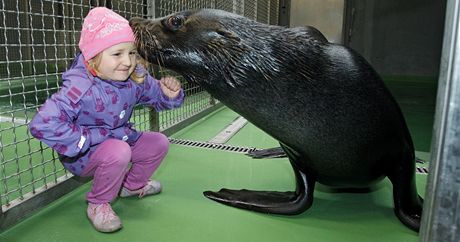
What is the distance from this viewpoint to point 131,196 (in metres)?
2.09

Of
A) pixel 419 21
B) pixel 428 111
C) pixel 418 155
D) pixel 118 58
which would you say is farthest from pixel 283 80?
pixel 419 21

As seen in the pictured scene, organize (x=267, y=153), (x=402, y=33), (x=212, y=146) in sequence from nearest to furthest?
1. (x=267, y=153)
2. (x=212, y=146)
3. (x=402, y=33)

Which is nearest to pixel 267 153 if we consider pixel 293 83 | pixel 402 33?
pixel 293 83

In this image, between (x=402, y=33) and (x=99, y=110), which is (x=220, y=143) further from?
(x=402, y=33)

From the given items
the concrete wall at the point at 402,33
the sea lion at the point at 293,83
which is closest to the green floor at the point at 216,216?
the sea lion at the point at 293,83

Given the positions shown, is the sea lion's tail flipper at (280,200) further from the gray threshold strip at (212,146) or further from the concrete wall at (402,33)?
the concrete wall at (402,33)

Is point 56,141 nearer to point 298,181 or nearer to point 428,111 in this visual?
point 298,181

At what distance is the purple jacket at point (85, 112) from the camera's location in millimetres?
1533

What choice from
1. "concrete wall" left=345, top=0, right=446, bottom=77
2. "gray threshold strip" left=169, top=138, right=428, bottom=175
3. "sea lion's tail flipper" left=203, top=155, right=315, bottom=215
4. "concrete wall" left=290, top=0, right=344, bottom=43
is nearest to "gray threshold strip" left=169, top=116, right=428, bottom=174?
"gray threshold strip" left=169, top=138, right=428, bottom=175

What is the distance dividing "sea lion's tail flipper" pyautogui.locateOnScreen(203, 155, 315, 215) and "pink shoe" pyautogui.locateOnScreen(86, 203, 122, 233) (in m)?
0.51

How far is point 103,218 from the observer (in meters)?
1.72

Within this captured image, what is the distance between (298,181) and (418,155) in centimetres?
144

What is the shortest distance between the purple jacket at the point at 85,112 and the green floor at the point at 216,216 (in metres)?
0.28

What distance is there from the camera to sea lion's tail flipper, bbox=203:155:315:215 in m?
1.92
